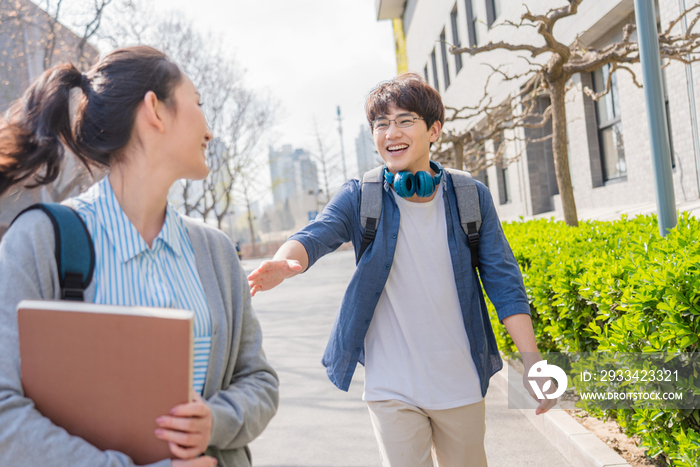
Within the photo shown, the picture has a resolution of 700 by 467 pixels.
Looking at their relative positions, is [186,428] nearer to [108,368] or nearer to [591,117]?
[108,368]

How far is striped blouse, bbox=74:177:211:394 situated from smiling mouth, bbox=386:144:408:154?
1244 mm

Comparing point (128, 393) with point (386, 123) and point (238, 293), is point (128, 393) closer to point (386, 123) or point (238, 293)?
point (238, 293)

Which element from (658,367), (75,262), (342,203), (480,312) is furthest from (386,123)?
(658,367)

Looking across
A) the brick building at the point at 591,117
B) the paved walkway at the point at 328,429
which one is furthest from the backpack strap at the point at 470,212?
the brick building at the point at 591,117

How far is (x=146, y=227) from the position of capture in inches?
61.6

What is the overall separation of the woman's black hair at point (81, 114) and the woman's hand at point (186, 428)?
73 cm

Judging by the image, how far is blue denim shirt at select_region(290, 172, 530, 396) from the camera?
2424mm

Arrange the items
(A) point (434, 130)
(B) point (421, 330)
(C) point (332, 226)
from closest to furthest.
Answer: (B) point (421, 330) → (C) point (332, 226) → (A) point (434, 130)

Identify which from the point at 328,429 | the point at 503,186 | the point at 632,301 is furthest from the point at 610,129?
the point at 632,301

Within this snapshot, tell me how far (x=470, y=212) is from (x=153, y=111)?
1442mm

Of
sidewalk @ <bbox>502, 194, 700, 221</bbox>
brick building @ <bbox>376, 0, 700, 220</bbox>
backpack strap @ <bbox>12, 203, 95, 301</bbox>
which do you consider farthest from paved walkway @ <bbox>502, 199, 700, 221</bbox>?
backpack strap @ <bbox>12, 203, 95, 301</bbox>

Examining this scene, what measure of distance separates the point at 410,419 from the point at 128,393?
142 cm

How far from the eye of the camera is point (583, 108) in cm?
1331

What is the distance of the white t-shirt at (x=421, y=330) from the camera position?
2.37m
